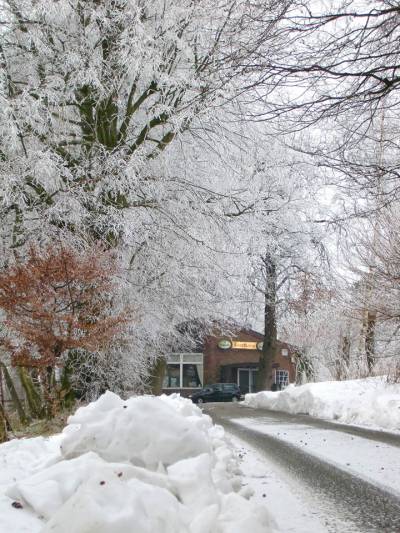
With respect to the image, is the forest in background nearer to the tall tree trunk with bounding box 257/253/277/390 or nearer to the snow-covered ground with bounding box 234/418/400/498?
the snow-covered ground with bounding box 234/418/400/498

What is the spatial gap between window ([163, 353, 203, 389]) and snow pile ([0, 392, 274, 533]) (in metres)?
34.7

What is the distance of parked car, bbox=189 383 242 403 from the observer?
35.8 m

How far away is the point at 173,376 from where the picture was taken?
134ft

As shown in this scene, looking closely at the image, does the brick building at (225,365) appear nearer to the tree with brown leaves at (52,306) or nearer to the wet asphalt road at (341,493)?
the tree with brown leaves at (52,306)

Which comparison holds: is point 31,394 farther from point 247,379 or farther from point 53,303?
point 247,379

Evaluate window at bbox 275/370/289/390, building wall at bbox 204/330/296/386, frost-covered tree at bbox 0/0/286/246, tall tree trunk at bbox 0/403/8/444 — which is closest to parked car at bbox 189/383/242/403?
building wall at bbox 204/330/296/386

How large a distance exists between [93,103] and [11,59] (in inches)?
80.1

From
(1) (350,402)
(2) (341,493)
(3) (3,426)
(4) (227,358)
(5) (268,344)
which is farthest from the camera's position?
(4) (227,358)

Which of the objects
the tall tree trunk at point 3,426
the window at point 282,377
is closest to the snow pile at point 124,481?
the tall tree trunk at point 3,426

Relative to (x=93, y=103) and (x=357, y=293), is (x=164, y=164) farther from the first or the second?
(x=357, y=293)

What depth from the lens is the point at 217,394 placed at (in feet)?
118

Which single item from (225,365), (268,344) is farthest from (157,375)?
(225,365)

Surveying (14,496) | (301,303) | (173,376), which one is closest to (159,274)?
(14,496)

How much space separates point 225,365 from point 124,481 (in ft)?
126
